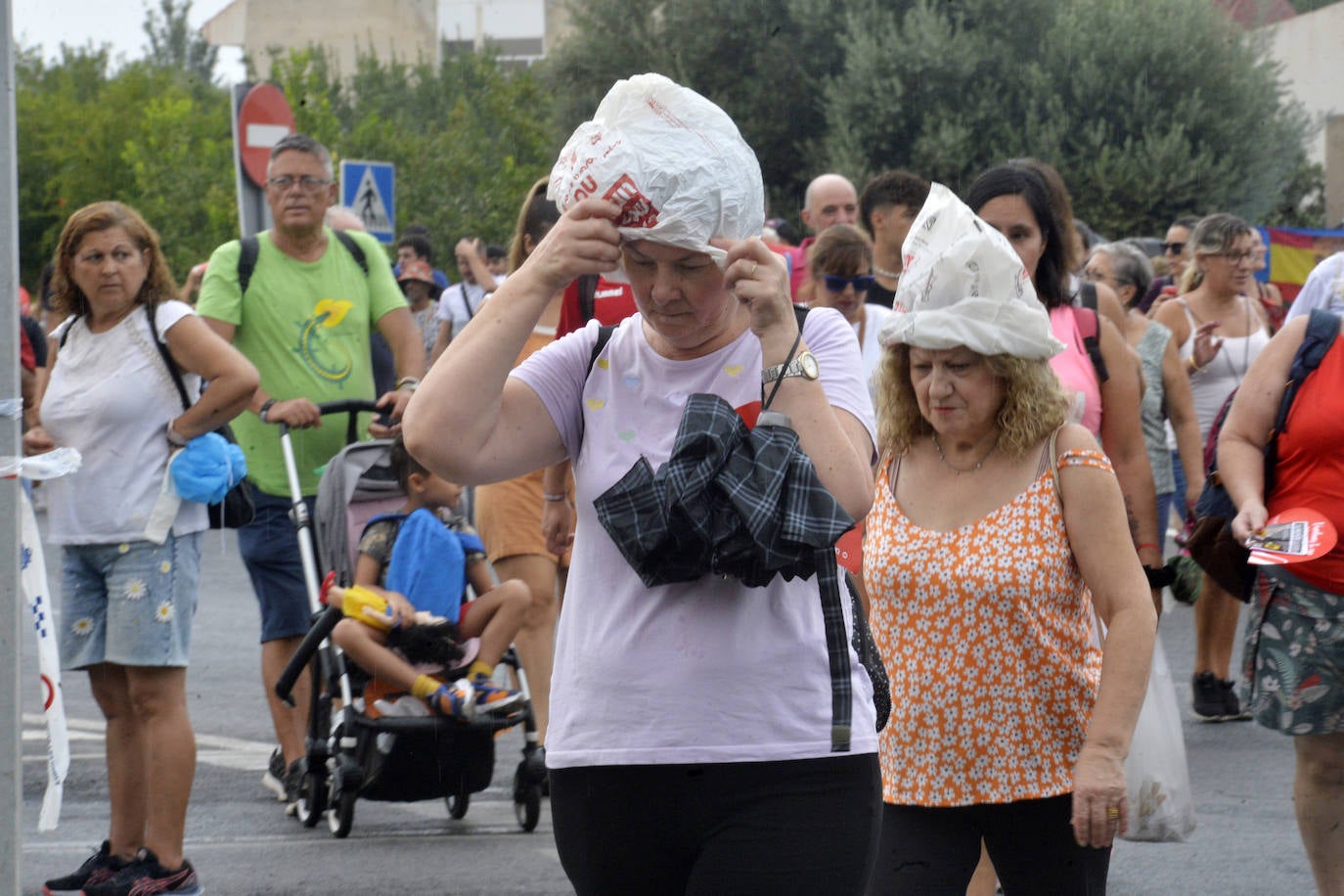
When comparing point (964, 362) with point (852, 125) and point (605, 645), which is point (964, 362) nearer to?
point (605, 645)

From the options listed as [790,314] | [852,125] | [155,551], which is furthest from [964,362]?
[852,125]

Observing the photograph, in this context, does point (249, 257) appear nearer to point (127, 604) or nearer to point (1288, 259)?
point (127, 604)

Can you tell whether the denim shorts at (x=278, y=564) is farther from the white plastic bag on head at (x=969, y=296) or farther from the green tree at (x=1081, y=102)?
the green tree at (x=1081, y=102)

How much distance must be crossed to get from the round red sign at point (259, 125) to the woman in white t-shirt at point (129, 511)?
561 cm

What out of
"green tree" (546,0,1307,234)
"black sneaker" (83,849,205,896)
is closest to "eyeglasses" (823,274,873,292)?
"black sneaker" (83,849,205,896)

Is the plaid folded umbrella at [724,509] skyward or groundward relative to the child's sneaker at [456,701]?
skyward

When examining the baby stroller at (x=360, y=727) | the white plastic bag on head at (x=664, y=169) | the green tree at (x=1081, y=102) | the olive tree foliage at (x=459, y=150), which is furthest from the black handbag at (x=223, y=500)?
the green tree at (x=1081, y=102)

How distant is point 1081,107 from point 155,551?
28.9 metres

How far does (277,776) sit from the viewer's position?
24.0ft

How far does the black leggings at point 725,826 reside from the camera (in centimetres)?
280

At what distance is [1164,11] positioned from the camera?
107ft

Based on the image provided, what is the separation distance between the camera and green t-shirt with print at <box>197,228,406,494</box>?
707cm

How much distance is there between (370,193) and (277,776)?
9.60 metres

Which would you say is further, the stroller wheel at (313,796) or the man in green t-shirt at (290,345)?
the man in green t-shirt at (290,345)
